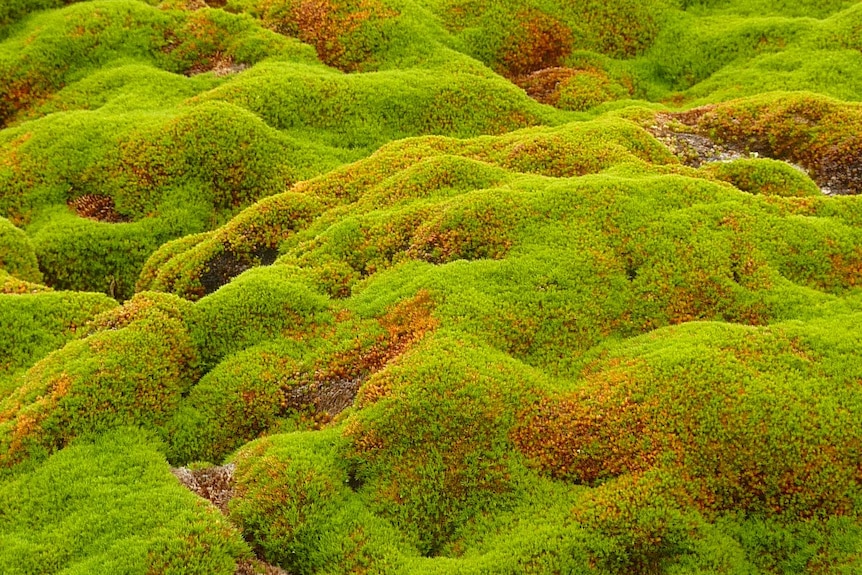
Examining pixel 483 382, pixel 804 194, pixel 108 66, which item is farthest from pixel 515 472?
pixel 108 66

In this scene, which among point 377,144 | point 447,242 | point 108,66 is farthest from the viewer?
point 108,66

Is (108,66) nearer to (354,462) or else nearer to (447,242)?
(447,242)

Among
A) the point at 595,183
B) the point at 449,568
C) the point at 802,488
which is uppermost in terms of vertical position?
the point at 595,183

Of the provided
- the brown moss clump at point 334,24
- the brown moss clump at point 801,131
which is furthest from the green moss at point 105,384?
the brown moss clump at point 334,24

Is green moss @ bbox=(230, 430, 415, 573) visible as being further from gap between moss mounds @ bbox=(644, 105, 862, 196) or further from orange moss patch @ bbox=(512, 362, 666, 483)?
gap between moss mounds @ bbox=(644, 105, 862, 196)

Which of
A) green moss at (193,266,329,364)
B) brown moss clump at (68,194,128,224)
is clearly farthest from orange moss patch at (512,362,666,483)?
brown moss clump at (68,194,128,224)

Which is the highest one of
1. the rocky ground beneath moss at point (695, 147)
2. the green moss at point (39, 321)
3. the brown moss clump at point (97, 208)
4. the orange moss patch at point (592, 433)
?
the rocky ground beneath moss at point (695, 147)

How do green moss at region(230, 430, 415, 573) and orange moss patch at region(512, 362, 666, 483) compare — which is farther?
orange moss patch at region(512, 362, 666, 483)

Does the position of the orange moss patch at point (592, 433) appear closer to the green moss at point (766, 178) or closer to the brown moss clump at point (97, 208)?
the green moss at point (766, 178)

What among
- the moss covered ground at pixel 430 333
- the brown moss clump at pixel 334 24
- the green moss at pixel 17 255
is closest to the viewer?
the moss covered ground at pixel 430 333
